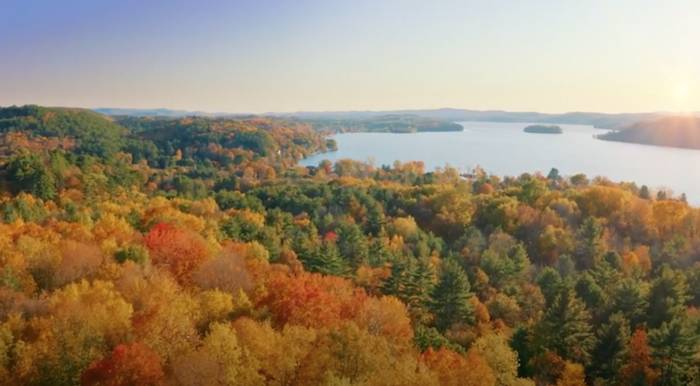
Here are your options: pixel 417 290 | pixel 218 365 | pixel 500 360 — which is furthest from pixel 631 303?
pixel 218 365

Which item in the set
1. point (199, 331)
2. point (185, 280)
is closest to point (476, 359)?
point (199, 331)


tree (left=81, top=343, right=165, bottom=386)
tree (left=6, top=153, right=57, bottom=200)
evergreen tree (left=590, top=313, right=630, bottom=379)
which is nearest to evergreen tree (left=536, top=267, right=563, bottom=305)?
evergreen tree (left=590, top=313, right=630, bottom=379)

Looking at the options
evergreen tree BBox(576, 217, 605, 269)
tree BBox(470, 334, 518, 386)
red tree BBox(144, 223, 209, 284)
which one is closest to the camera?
tree BBox(470, 334, 518, 386)

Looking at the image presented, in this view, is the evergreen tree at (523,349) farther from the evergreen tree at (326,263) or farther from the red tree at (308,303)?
the evergreen tree at (326,263)

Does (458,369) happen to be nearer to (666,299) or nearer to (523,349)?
(523,349)

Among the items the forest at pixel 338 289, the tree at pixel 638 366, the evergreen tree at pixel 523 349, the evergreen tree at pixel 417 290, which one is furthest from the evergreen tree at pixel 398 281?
the tree at pixel 638 366

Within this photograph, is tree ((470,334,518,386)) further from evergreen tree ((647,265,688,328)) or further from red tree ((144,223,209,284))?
red tree ((144,223,209,284))
